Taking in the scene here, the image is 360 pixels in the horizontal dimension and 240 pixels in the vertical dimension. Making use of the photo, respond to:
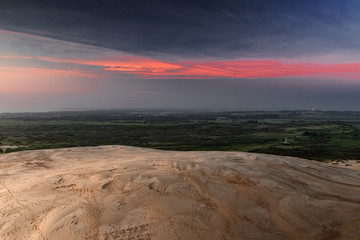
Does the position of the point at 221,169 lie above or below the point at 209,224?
above

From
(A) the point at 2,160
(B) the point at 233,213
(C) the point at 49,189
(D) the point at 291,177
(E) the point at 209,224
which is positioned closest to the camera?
(E) the point at 209,224

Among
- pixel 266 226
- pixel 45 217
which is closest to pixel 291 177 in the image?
pixel 266 226

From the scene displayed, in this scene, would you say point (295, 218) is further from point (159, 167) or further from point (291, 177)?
point (159, 167)

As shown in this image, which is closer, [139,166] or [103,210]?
[103,210]

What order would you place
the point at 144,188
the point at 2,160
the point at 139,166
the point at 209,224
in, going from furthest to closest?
the point at 2,160 < the point at 139,166 < the point at 144,188 < the point at 209,224

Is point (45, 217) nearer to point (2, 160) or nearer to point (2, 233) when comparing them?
point (2, 233)

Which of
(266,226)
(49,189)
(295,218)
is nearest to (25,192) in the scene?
(49,189)
